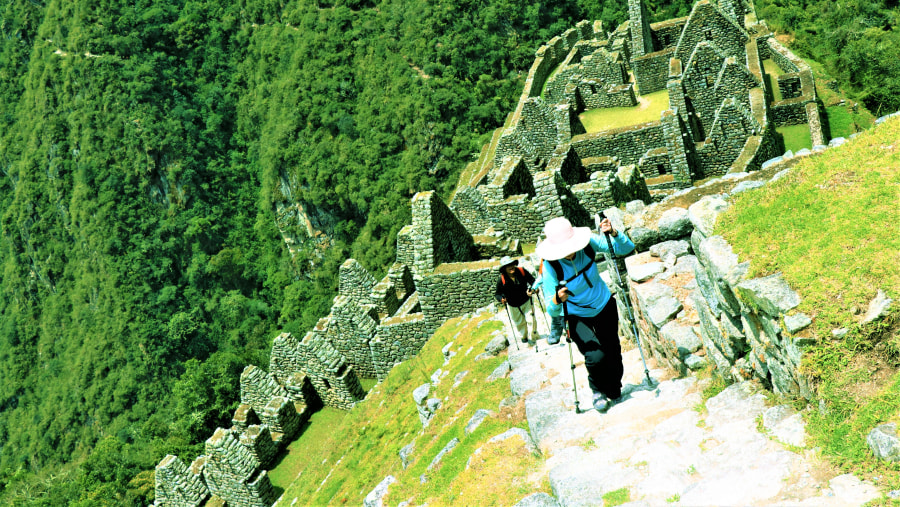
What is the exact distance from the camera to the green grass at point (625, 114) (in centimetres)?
2145

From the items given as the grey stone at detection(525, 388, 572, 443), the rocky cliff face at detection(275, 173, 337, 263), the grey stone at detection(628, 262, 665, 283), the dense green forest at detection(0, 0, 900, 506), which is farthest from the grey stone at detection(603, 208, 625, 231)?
the rocky cliff face at detection(275, 173, 337, 263)

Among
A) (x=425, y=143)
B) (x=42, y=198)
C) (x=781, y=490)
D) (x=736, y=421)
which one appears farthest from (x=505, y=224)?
(x=42, y=198)

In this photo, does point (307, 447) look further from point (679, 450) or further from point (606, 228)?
point (679, 450)

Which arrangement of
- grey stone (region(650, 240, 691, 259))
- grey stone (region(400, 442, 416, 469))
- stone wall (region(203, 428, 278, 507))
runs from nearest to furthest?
grey stone (region(650, 240, 691, 259)), grey stone (region(400, 442, 416, 469)), stone wall (region(203, 428, 278, 507))

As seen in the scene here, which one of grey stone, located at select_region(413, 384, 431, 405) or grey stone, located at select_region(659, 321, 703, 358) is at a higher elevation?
grey stone, located at select_region(659, 321, 703, 358)

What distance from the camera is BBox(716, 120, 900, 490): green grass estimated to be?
16.5 ft

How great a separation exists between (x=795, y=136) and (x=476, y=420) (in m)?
13.7

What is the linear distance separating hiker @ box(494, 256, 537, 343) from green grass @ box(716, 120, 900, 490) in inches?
135

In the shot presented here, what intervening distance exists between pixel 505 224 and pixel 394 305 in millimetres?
3462

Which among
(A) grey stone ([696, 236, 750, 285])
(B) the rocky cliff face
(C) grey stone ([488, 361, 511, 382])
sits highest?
(A) grey stone ([696, 236, 750, 285])

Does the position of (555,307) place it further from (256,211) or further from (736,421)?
(256,211)

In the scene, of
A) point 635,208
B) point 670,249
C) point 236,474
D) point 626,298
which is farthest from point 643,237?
point 236,474

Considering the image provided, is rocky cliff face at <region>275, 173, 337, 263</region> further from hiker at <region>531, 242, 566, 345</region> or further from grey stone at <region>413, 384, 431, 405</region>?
hiker at <region>531, 242, 566, 345</region>

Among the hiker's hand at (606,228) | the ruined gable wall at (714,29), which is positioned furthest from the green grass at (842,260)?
the ruined gable wall at (714,29)
